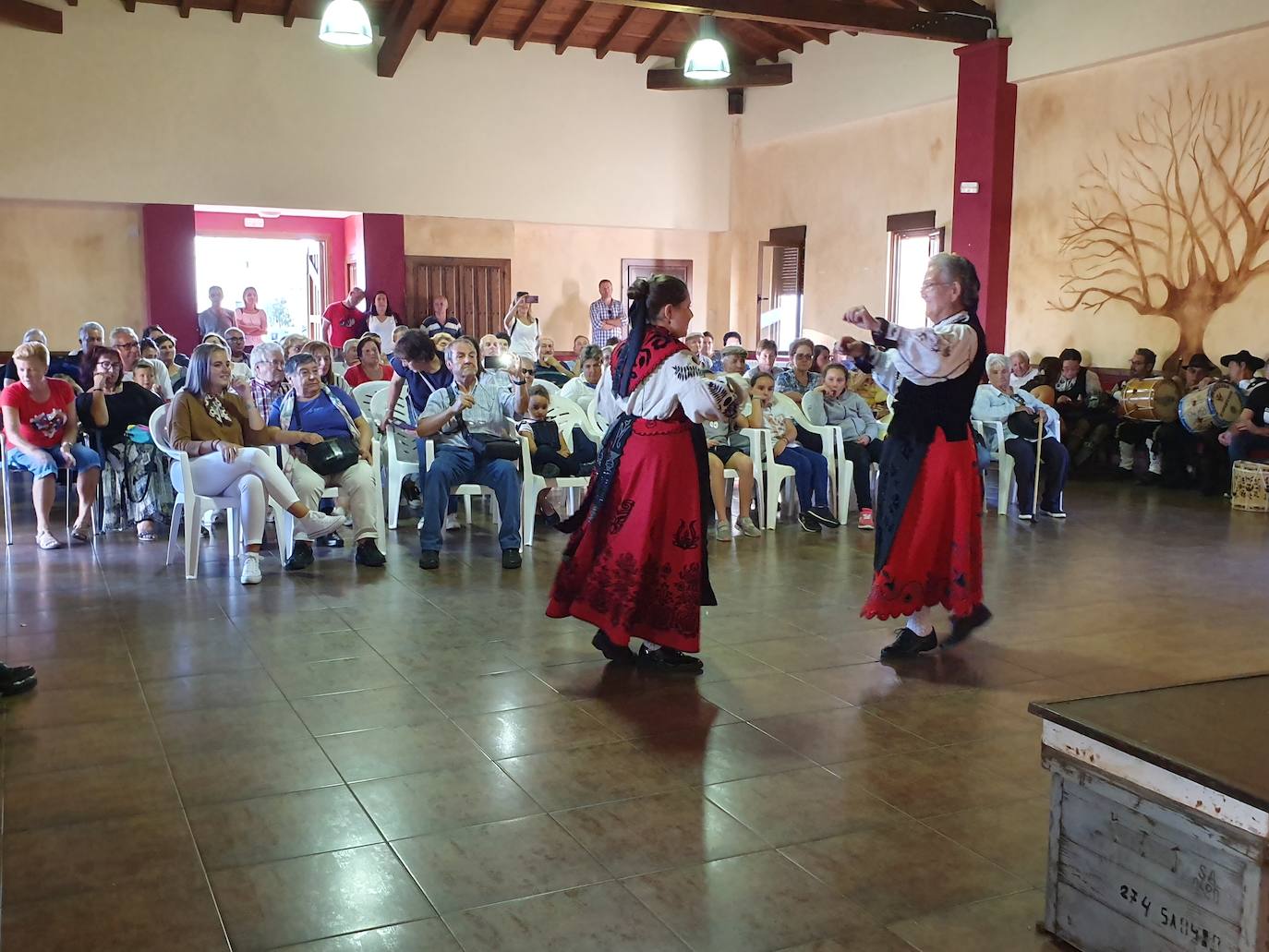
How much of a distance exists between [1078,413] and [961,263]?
604 centimetres

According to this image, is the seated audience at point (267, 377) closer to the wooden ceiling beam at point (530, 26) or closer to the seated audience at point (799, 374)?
the seated audience at point (799, 374)

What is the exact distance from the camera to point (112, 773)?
304cm

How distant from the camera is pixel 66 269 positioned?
11938 millimetres

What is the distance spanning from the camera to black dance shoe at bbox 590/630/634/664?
13.2 feet

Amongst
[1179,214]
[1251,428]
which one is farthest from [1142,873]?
[1179,214]

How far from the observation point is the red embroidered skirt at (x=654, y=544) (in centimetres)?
385

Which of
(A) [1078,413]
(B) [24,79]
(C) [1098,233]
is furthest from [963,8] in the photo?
(B) [24,79]

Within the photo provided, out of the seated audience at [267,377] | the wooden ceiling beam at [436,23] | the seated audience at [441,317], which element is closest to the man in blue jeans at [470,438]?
the seated audience at [267,377]

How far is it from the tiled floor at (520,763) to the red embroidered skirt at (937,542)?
0.73ft

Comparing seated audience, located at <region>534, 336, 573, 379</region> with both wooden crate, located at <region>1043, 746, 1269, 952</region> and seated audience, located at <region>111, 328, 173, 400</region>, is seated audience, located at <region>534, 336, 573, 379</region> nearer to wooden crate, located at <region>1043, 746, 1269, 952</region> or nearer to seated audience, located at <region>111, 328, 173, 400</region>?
seated audience, located at <region>111, 328, 173, 400</region>

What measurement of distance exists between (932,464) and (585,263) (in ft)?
37.1

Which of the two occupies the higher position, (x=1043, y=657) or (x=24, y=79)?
(x=24, y=79)

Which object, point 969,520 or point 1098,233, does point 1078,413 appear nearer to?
point 1098,233

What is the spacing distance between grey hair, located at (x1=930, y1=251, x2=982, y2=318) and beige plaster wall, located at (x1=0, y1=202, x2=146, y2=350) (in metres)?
10.1
